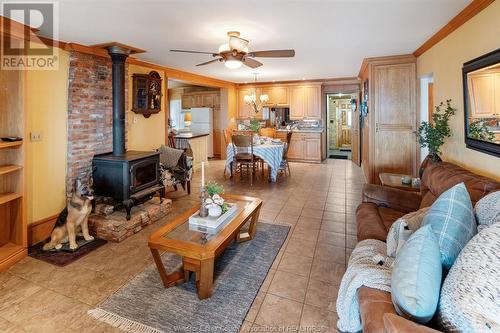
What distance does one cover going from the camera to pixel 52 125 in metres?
3.39

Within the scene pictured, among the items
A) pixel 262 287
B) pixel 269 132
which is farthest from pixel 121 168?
pixel 269 132

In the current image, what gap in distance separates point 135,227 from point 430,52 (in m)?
4.41

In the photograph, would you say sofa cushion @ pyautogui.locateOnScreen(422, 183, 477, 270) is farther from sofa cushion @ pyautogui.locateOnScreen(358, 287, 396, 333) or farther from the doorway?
the doorway

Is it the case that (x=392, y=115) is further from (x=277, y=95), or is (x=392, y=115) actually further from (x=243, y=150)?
(x=277, y=95)

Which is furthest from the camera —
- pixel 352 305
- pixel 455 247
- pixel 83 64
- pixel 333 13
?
pixel 83 64

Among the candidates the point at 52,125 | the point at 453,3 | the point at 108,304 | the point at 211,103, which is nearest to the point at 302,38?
the point at 453,3

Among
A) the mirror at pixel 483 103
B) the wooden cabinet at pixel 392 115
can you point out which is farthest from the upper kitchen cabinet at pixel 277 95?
the mirror at pixel 483 103

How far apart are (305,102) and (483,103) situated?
5.94 m

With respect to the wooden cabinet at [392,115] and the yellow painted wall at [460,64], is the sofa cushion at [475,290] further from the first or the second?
the wooden cabinet at [392,115]

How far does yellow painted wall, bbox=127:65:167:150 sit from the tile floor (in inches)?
63.4

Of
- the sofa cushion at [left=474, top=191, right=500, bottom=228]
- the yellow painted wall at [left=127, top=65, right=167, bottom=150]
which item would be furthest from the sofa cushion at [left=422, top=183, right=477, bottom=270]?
the yellow painted wall at [left=127, top=65, right=167, bottom=150]

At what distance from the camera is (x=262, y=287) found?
2.30m

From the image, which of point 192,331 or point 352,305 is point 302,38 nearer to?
point 352,305

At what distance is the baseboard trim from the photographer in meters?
3.15
